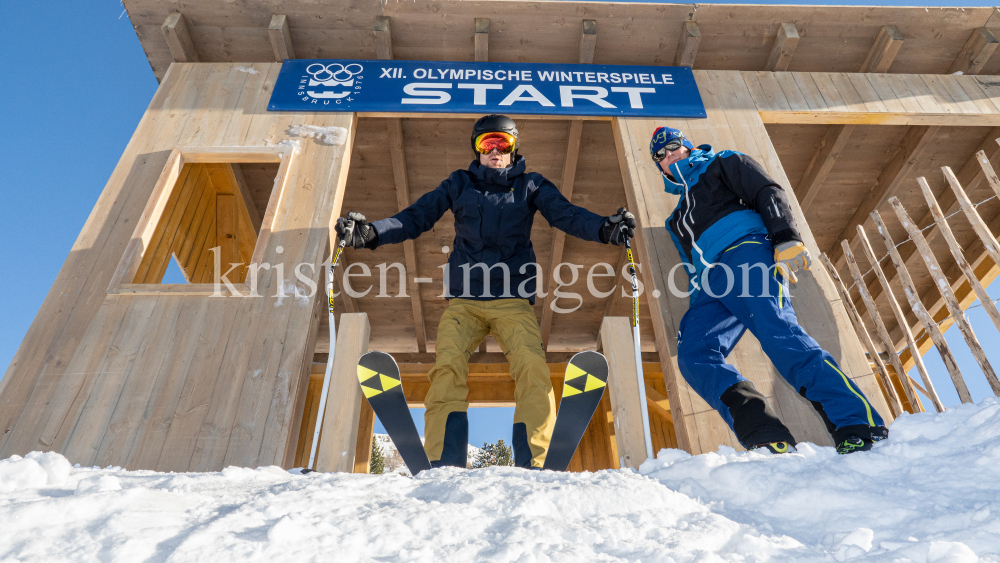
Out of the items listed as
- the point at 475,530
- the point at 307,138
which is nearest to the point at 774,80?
the point at 307,138

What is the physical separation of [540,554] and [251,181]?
237 inches

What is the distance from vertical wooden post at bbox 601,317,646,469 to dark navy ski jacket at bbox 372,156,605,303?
2.58 ft

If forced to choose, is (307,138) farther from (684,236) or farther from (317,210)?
(684,236)

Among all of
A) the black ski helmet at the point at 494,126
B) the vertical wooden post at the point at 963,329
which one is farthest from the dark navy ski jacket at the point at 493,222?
the vertical wooden post at the point at 963,329

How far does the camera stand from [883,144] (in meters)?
6.17

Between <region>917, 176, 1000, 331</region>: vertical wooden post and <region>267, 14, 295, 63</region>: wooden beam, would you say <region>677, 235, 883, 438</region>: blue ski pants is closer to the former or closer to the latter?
<region>917, 176, 1000, 331</region>: vertical wooden post

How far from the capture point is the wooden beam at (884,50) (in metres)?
4.84

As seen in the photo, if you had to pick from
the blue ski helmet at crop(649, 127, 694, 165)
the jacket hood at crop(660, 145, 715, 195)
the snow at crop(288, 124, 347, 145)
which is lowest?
the jacket hood at crop(660, 145, 715, 195)

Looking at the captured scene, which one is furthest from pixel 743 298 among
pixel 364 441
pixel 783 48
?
pixel 364 441

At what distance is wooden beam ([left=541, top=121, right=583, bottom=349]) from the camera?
5.69 metres

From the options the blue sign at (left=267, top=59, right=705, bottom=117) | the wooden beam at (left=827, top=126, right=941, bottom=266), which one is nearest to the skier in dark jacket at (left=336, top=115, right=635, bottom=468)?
the blue sign at (left=267, top=59, right=705, bottom=117)

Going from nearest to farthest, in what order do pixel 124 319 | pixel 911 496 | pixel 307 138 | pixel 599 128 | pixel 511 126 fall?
pixel 911 496
pixel 124 319
pixel 511 126
pixel 307 138
pixel 599 128

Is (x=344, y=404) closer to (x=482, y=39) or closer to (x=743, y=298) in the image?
(x=743, y=298)

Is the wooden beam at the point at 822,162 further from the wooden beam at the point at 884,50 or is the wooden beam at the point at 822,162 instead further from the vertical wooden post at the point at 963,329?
the vertical wooden post at the point at 963,329
